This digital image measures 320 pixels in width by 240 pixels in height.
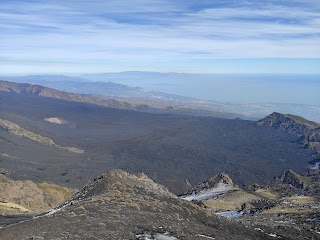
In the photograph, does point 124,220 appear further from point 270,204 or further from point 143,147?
point 143,147

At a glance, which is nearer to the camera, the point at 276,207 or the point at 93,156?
the point at 276,207

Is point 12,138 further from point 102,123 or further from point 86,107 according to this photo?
point 86,107

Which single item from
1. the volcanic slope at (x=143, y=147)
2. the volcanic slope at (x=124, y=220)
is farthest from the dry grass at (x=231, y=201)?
the volcanic slope at (x=124, y=220)

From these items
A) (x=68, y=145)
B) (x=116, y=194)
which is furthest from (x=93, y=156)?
(x=116, y=194)

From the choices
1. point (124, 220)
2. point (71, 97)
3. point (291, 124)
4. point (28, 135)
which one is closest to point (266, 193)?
point (124, 220)

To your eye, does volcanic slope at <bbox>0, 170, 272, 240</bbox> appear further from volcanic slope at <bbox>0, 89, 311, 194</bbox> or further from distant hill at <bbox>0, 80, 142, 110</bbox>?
distant hill at <bbox>0, 80, 142, 110</bbox>

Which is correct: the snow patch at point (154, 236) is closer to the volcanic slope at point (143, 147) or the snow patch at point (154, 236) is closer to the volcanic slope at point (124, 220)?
the volcanic slope at point (124, 220)

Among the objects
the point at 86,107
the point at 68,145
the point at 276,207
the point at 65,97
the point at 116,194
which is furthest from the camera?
the point at 65,97

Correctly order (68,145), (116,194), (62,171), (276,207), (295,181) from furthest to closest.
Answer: (68,145), (62,171), (295,181), (276,207), (116,194)
